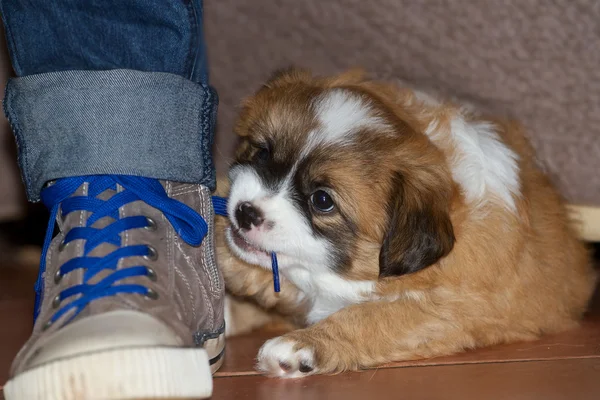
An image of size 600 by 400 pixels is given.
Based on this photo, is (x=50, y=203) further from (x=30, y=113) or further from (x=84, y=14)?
(x=84, y=14)

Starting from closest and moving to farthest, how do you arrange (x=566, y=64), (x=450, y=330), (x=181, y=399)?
(x=181, y=399), (x=450, y=330), (x=566, y=64)

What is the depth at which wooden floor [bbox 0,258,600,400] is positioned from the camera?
2045 millimetres

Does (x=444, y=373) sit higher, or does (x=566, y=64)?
(x=566, y=64)

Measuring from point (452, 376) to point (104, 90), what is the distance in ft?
4.02

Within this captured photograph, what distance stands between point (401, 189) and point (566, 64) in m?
1.17

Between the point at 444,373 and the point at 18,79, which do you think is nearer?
the point at 18,79

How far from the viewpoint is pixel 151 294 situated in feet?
6.14

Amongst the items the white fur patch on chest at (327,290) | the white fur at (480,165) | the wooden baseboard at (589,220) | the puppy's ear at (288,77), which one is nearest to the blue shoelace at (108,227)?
the white fur patch on chest at (327,290)

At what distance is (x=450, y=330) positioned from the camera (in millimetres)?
2406

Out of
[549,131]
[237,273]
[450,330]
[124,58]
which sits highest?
[124,58]

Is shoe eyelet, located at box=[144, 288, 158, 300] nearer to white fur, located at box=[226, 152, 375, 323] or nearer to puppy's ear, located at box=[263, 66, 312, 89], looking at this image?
white fur, located at box=[226, 152, 375, 323]

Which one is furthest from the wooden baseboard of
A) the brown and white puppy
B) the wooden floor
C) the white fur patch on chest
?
the white fur patch on chest

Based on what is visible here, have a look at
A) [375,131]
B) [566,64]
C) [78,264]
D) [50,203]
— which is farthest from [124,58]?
[566,64]

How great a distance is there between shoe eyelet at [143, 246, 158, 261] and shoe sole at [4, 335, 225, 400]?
327mm
